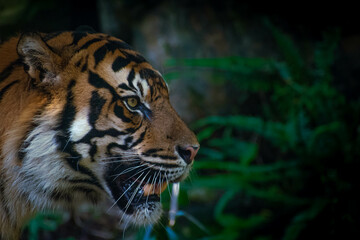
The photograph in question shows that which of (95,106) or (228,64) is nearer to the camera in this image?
(95,106)

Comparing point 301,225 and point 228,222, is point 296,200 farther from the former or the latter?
point 228,222

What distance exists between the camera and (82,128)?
0.90m

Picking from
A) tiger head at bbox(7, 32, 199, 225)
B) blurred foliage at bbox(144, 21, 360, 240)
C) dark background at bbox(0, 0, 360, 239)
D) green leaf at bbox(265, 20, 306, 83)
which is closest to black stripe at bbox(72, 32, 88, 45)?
tiger head at bbox(7, 32, 199, 225)

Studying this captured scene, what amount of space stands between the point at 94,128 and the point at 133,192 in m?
0.17

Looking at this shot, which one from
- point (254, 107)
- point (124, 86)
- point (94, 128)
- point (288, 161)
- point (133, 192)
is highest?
point (124, 86)

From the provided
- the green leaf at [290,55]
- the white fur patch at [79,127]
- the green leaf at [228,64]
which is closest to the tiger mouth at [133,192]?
the white fur patch at [79,127]

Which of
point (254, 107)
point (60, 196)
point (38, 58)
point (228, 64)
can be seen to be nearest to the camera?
point (38, 58)

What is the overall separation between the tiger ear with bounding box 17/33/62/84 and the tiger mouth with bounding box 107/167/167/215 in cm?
27

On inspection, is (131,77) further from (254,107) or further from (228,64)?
(254,107)

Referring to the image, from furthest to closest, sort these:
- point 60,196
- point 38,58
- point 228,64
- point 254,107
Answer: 1. point 254,107
2. point 228,64
3. point 60,196
4. point 38,58

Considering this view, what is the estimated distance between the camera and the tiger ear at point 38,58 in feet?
2.65

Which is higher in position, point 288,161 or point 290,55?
point 290,55

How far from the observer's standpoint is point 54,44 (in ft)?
3.02

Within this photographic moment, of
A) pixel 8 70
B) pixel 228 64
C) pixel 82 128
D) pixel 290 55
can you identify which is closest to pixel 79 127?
pixel 82 128
